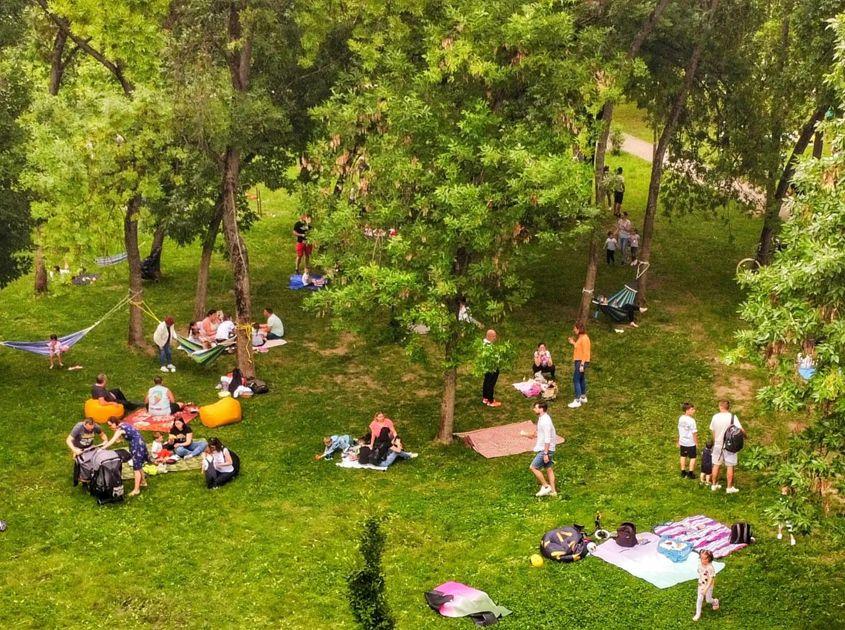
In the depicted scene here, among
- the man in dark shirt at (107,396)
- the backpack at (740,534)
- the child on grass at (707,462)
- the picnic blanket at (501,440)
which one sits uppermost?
the child on grass at (707,462)

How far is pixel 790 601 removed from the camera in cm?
1532

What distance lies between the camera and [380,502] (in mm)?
18609

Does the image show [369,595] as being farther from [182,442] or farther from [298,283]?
[298,283]

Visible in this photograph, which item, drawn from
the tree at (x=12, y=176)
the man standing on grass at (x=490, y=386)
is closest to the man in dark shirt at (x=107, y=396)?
the tree at (x=12, y=176)

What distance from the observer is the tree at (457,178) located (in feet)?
62.8

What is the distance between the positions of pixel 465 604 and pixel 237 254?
11049 millimetres

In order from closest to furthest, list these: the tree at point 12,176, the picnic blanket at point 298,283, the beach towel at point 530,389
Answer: the tree at point 12,176 < the beach towel at point 530,389 < the picnic blanket at point 298,283

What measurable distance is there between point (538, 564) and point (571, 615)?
1.33 metres

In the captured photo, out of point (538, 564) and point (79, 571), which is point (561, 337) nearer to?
point (538, 564)

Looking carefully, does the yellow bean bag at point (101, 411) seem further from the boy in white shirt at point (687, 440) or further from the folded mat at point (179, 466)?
the boy in white shirt at point (687, 440)

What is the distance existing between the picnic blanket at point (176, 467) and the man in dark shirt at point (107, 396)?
318 cm

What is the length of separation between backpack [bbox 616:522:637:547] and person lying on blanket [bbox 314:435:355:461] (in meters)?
6.14

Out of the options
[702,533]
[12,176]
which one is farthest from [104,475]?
[702,533]

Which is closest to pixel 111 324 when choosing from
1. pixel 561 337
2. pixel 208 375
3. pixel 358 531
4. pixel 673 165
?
pixel 208 375
